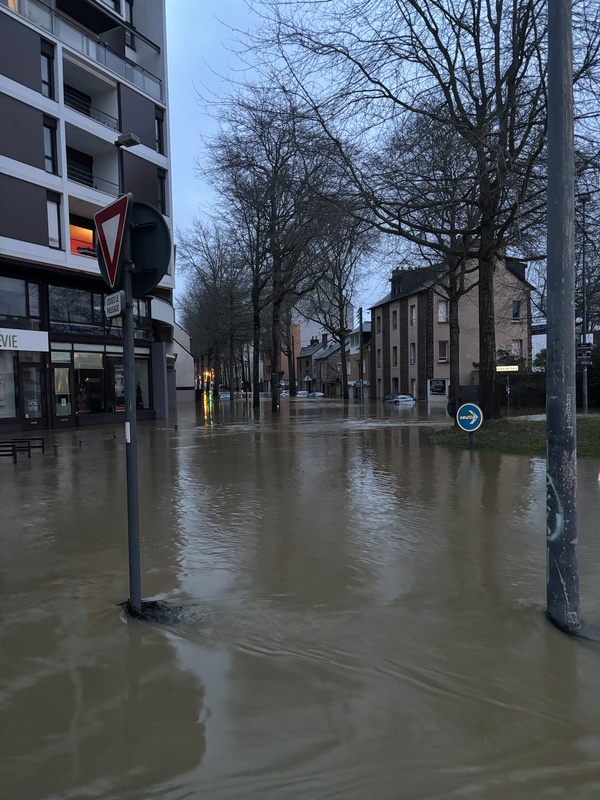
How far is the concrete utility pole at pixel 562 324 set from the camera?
3.97 meters

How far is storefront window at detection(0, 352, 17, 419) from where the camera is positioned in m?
20.5

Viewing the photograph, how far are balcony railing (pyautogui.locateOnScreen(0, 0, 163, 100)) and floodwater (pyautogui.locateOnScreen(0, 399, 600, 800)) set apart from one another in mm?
20297

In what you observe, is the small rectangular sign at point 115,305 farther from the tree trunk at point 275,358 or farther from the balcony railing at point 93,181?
the tree trunk at point 275,358

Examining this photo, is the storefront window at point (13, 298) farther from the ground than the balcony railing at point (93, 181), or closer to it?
closer to it

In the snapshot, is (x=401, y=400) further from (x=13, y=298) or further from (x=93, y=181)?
(x=13, y=298)

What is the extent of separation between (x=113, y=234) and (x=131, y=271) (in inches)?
11.7

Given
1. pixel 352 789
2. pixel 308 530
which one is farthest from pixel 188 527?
pixel 352 789

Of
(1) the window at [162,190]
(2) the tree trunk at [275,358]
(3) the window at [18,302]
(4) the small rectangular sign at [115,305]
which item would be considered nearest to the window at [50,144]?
(3) the window at [18,302]

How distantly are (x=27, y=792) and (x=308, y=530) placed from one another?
14.5ft

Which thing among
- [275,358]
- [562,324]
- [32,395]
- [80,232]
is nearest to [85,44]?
[80,232]

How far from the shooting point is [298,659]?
3.58m

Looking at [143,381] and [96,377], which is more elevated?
[96,377]

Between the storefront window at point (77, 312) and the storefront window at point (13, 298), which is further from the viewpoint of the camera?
the storefront window at point (77, 312)

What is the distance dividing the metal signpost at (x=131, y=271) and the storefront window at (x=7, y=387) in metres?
18.5
